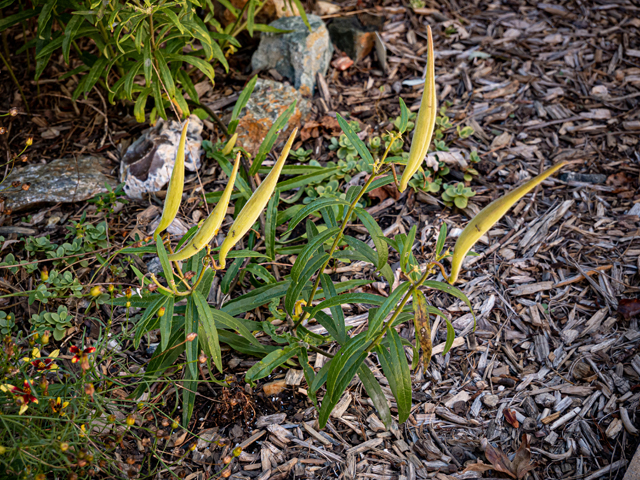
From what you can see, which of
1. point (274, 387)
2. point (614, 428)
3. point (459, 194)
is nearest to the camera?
point (614, 428)

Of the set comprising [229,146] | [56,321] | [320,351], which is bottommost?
[320,351]

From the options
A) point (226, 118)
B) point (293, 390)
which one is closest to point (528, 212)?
point (293, 390)

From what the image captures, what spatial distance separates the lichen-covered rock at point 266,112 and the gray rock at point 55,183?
1151 millimetres

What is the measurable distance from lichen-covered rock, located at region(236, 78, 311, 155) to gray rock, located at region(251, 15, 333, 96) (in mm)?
217

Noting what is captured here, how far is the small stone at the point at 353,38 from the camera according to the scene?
468cm

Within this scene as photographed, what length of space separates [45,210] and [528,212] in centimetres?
373

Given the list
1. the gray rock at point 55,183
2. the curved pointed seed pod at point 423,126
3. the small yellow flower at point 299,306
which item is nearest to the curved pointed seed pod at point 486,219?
the curved pointed seed pod at point 423,126

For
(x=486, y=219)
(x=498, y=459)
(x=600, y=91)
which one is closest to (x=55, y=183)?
(x=486, y=219)

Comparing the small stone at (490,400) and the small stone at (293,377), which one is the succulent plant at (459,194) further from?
the small stone at (293,377)

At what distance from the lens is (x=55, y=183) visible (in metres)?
3.67

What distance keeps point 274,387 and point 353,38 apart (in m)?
3.51

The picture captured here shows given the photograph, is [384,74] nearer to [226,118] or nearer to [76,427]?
[226,118]

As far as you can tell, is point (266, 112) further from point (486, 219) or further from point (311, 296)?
point (486, 219)

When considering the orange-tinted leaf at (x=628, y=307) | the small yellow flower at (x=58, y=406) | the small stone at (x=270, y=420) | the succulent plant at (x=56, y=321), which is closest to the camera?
the small yellow flower at (x=58, y=406)
